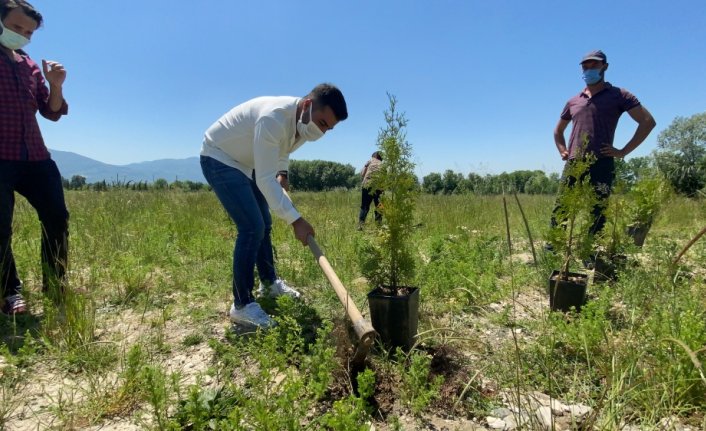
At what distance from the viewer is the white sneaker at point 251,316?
261 cm

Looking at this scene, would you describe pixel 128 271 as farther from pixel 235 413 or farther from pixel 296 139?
pixel 235 413

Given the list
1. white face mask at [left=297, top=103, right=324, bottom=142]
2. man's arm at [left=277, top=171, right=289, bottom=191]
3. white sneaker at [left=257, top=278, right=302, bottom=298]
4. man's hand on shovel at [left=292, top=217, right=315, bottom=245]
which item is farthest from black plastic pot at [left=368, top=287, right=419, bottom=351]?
man's arm at [left=277, top=171, right=289, bottom=191]

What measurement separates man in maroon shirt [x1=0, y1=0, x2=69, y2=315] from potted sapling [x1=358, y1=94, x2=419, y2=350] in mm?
2099

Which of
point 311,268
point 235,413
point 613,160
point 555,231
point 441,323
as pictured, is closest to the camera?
point 235,413

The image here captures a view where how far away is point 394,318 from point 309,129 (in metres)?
1.39

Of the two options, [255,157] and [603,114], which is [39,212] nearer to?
[255,157]

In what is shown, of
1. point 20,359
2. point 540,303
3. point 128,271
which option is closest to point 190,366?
point 20,359

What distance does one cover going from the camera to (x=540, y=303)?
10.8 ft

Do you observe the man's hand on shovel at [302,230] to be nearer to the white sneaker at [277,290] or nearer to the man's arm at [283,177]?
the white sneaker at [277,290]

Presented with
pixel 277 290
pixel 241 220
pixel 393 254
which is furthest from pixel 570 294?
pixel 241 220

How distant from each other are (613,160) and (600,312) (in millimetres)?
2574

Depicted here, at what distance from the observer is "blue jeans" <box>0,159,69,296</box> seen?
271 centimetres

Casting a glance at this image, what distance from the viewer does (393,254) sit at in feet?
7.98

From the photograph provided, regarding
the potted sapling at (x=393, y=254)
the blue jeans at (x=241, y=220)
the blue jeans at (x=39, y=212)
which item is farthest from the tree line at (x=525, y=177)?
the blue jeans at (x=39, y=212)
